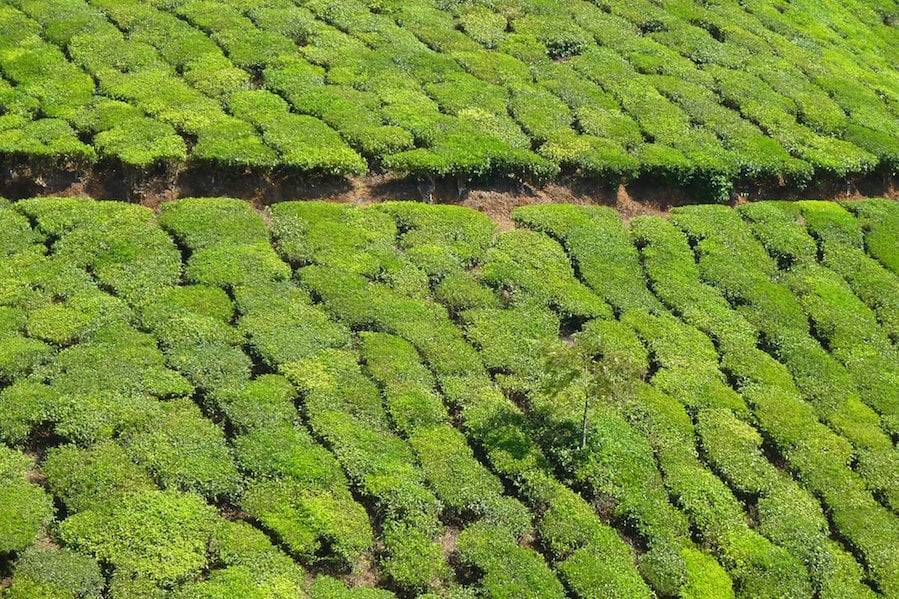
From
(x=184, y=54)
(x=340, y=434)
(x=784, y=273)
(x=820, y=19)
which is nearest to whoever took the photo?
(x=340, y=434)

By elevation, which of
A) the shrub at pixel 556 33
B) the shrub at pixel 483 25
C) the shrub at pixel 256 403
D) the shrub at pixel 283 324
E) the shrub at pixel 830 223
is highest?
the shrub at pixel 556 33

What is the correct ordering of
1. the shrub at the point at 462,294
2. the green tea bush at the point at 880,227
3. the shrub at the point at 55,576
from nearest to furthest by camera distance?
1. the shrub at the point at 55,576
2. the shrub at the point at 462,294
3. the green tea bush at the point at 880,227

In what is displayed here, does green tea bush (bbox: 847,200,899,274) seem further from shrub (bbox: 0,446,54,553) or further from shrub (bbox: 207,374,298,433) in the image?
shrub (bbox: 0,446,54,553)

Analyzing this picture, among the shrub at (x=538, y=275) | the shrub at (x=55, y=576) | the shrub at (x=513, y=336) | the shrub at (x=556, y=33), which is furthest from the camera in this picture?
the shrub at (x=556, y=33)

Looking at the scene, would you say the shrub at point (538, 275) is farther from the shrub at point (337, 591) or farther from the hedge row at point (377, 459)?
the shrub at point (337, 591)

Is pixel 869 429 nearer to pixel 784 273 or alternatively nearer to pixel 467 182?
pixel 784 273

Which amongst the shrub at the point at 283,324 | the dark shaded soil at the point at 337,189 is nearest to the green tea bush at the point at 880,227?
the dark shaded soil at the point at 337,189

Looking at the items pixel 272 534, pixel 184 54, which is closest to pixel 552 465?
pixel 272 534
